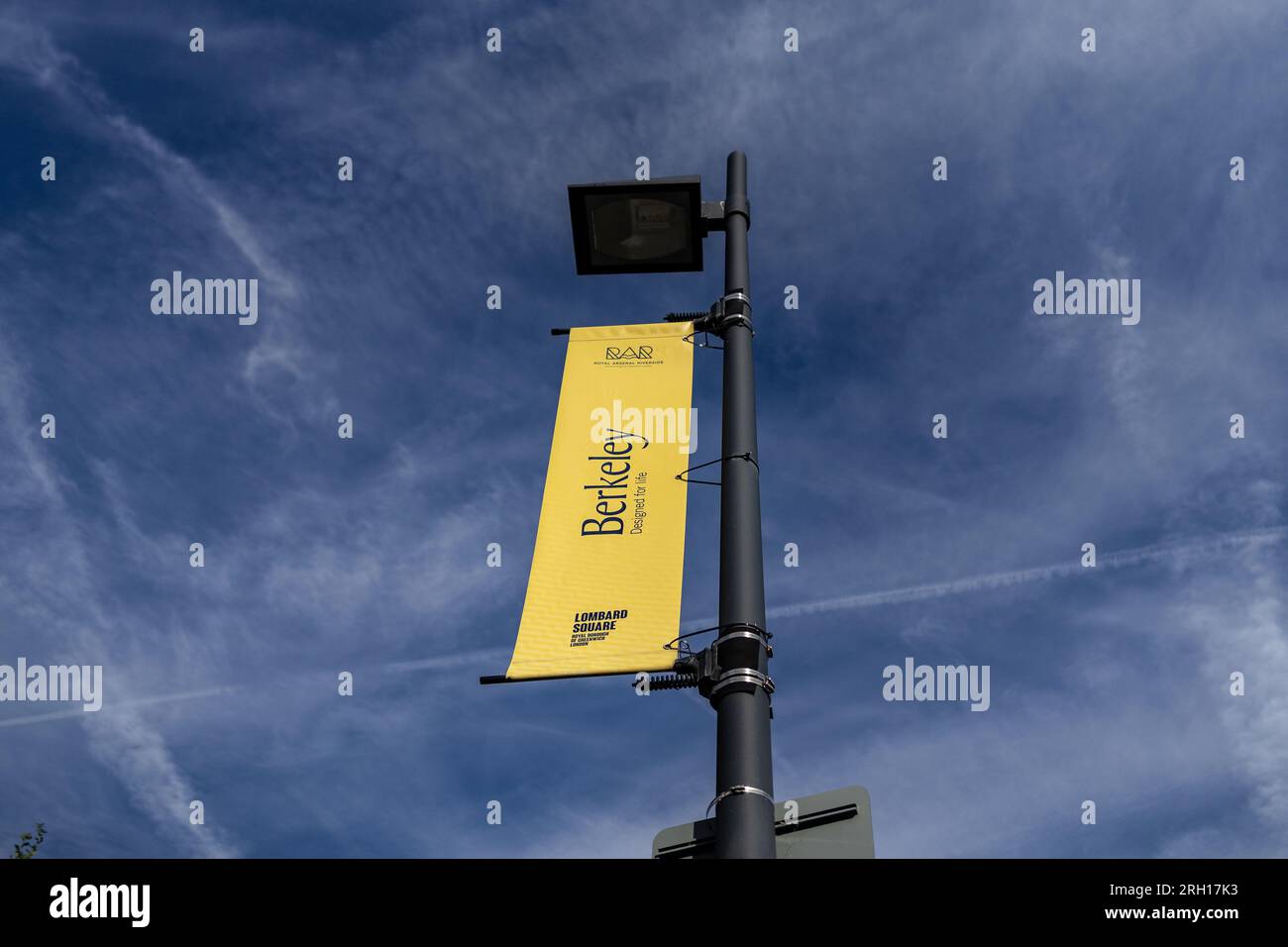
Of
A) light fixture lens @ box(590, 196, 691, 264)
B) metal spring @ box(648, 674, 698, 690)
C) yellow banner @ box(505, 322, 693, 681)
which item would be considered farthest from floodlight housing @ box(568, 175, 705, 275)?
metal spring @ box(648, 674, 698, 690)

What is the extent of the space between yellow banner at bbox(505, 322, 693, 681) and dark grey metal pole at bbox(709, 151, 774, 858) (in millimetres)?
540

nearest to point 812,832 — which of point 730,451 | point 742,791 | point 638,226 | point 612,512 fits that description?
point 742,791

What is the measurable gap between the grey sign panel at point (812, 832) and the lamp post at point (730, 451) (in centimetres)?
43

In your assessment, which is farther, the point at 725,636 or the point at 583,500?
the point at 583,500

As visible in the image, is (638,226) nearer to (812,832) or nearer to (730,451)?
(730,451)

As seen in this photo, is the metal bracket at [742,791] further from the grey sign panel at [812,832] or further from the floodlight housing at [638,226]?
the floodlight housing at [638,226]

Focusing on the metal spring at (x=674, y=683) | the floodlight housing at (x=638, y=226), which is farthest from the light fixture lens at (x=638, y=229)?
the metal spring at (x=674, y=683)

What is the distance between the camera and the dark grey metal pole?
4859 millimetres

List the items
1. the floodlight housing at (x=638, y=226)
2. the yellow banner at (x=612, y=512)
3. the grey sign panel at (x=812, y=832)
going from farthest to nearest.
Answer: the floodlight housing at (x=638, y=226)
the yellow banner at (x=612, y=512)
the grey sign panel at (x=812, y=832)

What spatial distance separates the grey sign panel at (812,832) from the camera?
5.26 m
